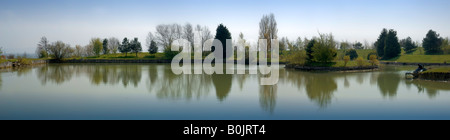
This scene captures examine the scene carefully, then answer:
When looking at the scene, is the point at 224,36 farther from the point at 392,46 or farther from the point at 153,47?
the point at 392,46

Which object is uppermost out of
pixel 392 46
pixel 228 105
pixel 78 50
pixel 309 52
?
pixel 78 50

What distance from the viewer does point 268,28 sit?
3397 cm

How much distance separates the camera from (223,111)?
6.33 m

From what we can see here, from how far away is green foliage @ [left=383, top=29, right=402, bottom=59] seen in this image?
3319 centimetres

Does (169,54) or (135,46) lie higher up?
(135,46)

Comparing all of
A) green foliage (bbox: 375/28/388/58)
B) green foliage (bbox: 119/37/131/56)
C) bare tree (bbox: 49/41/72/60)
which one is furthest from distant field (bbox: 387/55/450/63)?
bare tree (bbox: 49/41/72/60)

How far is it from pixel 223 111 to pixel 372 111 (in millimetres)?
3404

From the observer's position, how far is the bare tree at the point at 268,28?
33.8m

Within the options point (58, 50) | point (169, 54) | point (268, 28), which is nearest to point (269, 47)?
point (268, 28)

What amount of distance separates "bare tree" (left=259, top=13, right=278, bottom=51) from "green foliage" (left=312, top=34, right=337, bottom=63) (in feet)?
43.8

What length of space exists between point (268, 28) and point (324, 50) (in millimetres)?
14595

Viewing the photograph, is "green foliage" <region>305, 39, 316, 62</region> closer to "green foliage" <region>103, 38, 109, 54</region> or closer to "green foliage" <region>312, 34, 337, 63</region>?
"green foliage" <region>312, 34, 337, 63</region>
